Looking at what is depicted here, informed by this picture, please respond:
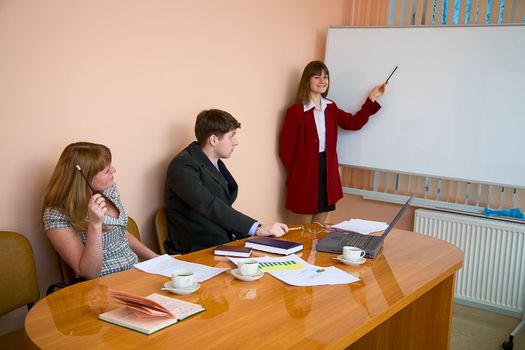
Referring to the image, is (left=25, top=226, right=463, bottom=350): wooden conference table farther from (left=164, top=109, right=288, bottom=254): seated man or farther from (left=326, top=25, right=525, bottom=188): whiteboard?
(left=326, top=25, right=525, bottom=188): whiteboard

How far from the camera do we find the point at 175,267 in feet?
6.56

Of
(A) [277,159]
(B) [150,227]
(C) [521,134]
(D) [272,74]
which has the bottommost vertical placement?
(B) [150,227]

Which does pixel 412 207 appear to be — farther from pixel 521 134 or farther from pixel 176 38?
pixel 176 38

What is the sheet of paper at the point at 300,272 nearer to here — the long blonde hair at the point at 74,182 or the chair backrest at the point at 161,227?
the long blonde hair at the point at 74,182

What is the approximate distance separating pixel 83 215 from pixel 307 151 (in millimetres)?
1984

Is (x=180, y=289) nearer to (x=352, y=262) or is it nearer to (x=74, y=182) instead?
(x=352, y=262)

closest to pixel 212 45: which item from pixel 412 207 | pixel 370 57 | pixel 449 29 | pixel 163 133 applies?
pixel 163 133

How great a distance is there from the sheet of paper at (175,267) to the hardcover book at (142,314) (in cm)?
34

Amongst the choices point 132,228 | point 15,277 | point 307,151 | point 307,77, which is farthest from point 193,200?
point 307,77

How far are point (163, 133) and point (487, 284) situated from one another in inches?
92.8

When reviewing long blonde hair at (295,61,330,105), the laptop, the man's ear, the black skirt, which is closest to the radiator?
the black skirt

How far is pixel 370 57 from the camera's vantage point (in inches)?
159

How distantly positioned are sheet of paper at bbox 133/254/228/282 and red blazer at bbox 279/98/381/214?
1.98 meters

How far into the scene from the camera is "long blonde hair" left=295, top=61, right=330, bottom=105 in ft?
12.6
